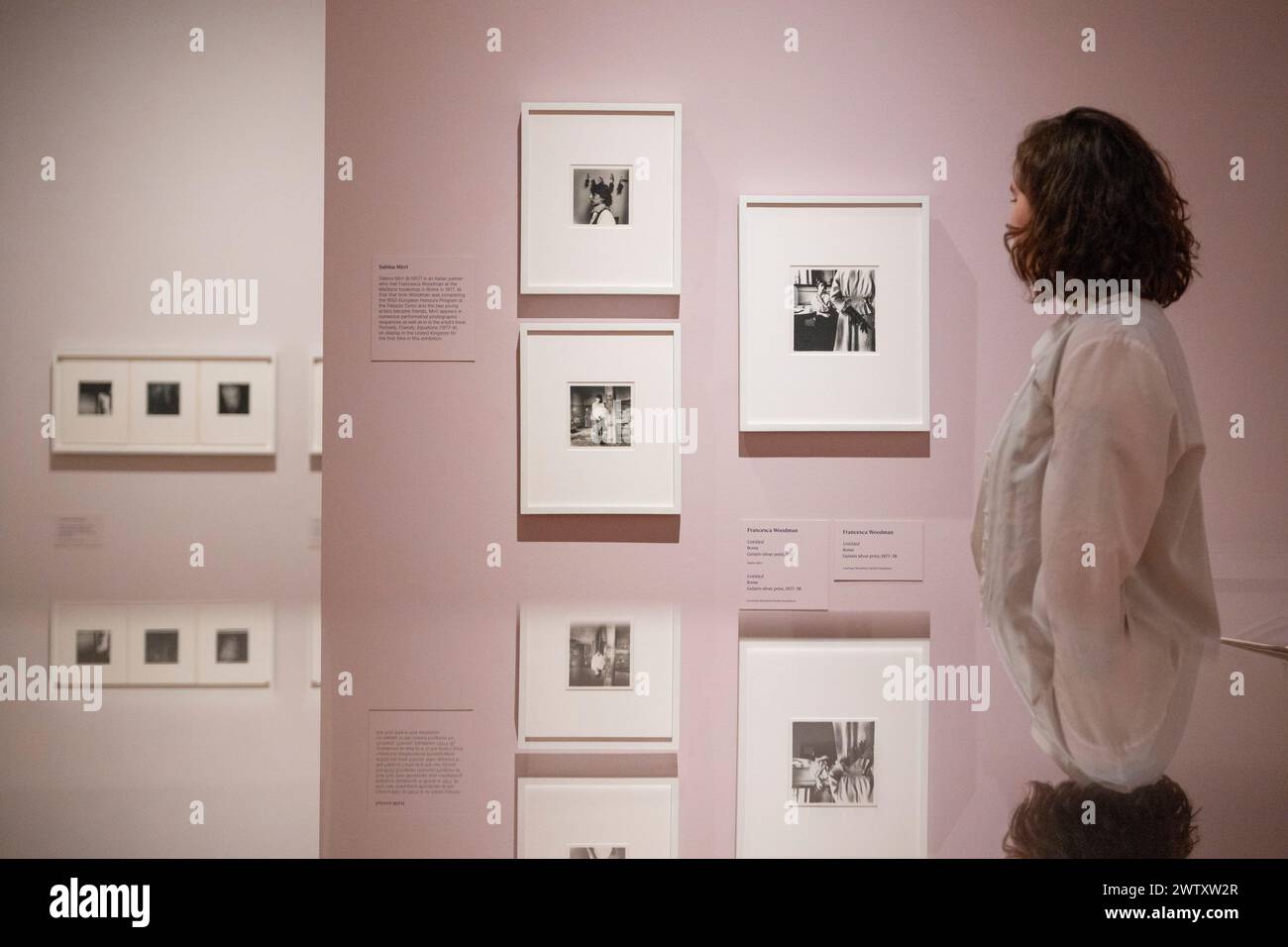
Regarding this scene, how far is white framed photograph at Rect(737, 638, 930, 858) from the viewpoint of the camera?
86 cm

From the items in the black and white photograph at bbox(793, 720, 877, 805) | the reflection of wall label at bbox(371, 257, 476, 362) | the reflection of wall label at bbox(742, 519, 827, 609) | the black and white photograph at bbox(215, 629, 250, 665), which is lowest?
the black and white photograph at bbox(793, 720, 877, 805)

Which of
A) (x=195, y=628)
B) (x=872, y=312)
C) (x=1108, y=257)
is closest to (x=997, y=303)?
(x=872, y=312)

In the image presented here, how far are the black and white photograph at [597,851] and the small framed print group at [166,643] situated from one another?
0.80m

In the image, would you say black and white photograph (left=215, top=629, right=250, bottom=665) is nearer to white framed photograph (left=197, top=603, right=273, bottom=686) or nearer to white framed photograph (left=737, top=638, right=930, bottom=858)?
white framed photograph (left=197, top=603, right=273, bottom=686)

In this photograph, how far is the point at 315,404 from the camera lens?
2.24 m

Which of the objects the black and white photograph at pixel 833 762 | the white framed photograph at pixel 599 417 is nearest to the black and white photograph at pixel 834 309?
the white framed photograph at pixel 599 417

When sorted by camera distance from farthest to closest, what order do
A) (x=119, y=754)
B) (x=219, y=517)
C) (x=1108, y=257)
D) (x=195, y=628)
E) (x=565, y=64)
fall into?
1. (x=219, y=517)
2. (x=565, y=64)
3. (x=195, y=628)
4. (x=1108, y=257)
5. (x=119, y=754)

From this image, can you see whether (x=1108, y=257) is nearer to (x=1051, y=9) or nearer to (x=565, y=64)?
(x=1051, y=9)

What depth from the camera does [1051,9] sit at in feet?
6.24

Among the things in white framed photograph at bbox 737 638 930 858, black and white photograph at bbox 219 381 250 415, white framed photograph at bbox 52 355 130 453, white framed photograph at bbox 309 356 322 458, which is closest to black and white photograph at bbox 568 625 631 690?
white framed photograph at bbox 737 638 930 858

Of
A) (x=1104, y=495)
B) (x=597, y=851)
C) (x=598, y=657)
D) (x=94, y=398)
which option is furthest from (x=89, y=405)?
(x=1104, y=495)

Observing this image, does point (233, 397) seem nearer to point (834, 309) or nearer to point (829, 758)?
point (834, 309)

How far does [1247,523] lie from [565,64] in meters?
1.82
